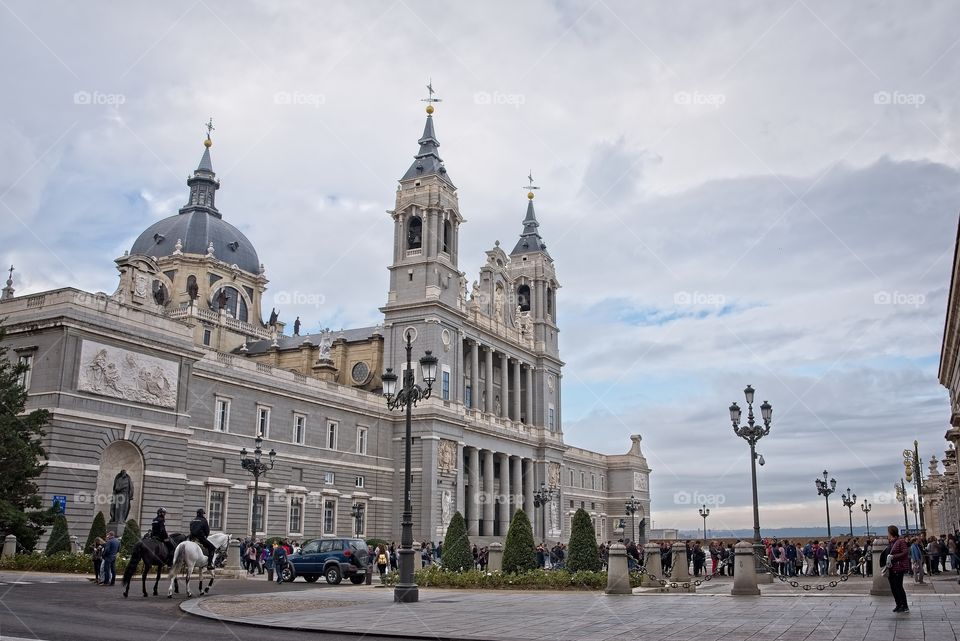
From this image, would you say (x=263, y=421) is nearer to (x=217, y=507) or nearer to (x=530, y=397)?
(x=217, y=507)

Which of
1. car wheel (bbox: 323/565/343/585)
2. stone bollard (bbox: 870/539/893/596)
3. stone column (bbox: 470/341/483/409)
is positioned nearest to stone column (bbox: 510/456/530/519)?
stone column (bbox: 470/341/483/409)

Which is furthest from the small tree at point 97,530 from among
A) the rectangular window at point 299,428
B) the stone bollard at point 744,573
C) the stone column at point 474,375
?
the stone column at point 474,375

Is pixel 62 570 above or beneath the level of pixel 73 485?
beneath

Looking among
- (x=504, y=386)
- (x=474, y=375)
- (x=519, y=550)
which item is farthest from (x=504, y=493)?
(x=519, y=550)

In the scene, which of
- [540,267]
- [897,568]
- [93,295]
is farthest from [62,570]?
[540,267]

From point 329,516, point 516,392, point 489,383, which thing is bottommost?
point 329,516

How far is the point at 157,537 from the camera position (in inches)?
803

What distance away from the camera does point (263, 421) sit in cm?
4931

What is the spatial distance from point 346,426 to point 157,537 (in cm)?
3611

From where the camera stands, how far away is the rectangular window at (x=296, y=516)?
50188 millimetres

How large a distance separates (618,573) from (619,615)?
7.29 metres

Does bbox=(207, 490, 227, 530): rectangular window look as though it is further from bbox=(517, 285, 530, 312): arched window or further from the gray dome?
bbox=(517, 285, 530, 312): arched window

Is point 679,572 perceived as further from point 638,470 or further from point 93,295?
point 638,470

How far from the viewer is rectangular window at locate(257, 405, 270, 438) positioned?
48.7 m
